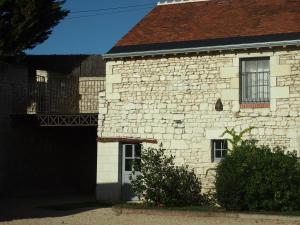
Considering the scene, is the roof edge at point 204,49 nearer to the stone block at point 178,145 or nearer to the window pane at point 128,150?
the stone block at point 178,145

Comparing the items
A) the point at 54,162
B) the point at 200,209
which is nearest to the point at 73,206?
the point at 200,209

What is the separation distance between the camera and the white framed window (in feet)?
50.7

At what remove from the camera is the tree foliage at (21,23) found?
21.3 metres

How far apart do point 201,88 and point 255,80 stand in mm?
1566

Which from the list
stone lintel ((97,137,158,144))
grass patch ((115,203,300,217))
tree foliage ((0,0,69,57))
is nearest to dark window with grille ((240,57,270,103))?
stone lintel ((97,137,158,144))

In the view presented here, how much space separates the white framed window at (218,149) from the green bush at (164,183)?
2.59ft

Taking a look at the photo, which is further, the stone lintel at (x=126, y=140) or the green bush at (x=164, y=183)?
the stone lintel at (x=126, y=140)

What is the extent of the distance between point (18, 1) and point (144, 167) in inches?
395

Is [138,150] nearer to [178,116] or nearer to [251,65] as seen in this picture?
[178,116]

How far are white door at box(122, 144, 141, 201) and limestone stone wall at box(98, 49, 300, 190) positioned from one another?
0.47 metres

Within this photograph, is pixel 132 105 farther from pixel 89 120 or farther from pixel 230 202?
pixel 230 202

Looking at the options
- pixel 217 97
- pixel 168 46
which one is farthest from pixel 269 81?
pixel 168 46

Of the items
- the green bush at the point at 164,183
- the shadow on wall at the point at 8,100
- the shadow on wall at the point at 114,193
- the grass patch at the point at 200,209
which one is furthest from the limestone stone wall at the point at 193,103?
the shadow on wall at the point at 8,100

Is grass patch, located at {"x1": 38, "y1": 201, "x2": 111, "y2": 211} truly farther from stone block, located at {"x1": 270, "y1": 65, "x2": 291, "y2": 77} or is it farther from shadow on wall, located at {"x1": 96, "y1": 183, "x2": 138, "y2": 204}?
stone block, located at {"x1": 270, "y1": 65, "x2": 291, "y2": 77}
